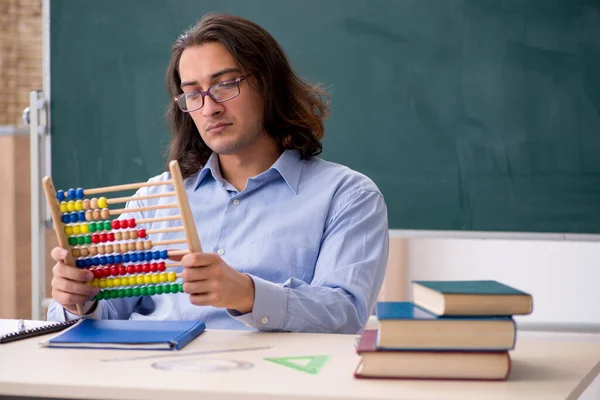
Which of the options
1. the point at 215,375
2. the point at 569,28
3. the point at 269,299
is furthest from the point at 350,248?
the point at 569,28

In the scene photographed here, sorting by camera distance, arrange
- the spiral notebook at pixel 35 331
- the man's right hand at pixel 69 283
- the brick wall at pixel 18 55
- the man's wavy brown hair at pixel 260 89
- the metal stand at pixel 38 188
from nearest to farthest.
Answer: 1. the spiral notebook at pixel 35 331
2. the man's right hand at pixel 69 283
3. the man's wavy brown hair at pixel 260 89
4. the metal stand at pixel 38 188
5. the brick wall at pixel 18 55

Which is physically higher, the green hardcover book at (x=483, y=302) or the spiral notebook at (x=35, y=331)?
the green hardcover book at (x=483, y=302)

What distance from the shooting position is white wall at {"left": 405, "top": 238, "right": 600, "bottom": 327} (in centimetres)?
354

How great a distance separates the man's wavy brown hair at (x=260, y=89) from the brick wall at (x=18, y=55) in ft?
9.46

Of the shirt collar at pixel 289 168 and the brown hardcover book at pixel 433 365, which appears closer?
the brown hardcover book at pixel 433 365

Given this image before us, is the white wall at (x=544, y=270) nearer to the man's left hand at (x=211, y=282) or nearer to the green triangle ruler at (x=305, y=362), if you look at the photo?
the man's left hand at (x=211, y=282)

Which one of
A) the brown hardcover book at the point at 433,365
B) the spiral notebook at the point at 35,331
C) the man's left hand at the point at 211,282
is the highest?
the man's left hand at the point at 211,282

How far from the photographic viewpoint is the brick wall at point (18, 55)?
5363 millimetres

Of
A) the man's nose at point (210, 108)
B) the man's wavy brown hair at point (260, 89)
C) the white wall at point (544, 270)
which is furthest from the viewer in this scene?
the white wall at point (544, 270)

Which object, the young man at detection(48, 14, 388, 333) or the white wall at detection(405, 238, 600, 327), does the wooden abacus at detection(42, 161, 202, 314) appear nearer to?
the young man at detection(48, 14, 388, 333)

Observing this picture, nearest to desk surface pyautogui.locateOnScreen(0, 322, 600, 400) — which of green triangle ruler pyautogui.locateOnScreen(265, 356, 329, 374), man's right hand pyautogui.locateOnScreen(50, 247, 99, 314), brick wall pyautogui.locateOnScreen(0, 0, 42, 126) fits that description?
green triangle ruler pyautogui.locateOnScreen(265, 356, 329, 374)

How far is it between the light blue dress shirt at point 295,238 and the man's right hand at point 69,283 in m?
0.15

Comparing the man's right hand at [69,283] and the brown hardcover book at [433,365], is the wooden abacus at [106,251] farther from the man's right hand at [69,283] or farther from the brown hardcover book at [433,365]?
the brown hardcover book at [433,365]

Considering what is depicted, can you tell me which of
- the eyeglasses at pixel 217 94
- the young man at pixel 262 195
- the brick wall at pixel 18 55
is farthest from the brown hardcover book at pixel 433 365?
the brick wall at pixel 18 55
